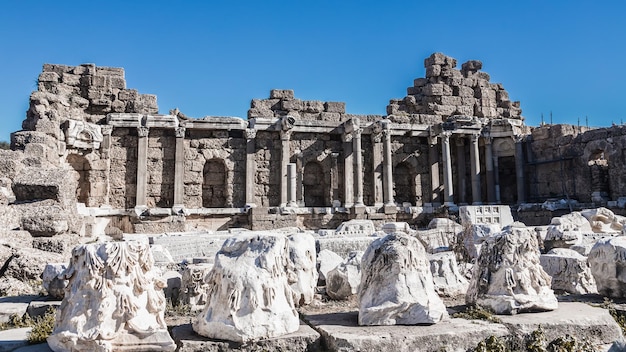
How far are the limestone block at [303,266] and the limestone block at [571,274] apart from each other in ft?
11.7

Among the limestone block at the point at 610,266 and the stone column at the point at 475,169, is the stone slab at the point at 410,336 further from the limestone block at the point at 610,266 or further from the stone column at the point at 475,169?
the stone column at the point at 475,169

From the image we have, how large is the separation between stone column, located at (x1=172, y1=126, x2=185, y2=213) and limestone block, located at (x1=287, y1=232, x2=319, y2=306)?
11.9 meters

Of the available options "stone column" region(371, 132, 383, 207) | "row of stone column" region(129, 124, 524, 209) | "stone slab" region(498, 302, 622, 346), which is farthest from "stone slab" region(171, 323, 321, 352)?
"stone column" region(371, 132, 383, 207)

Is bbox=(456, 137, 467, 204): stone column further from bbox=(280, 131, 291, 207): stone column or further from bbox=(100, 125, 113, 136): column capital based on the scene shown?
bbox=(100, 125, 113, 136): column capital

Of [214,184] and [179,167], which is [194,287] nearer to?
[179,167]

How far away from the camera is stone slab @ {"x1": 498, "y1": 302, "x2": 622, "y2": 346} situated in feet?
14.0

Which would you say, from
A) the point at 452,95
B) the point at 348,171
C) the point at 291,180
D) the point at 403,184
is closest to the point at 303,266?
the point at 291,180

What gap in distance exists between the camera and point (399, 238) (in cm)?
471

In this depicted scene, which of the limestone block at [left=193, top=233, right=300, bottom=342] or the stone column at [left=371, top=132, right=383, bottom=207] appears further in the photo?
the stone column at [left=371, top=132, right=383, bottom=207]

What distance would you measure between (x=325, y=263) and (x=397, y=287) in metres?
3.18

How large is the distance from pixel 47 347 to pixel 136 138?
578 inches

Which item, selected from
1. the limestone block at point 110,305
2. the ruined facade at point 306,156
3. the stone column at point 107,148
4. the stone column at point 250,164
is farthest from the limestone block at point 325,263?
the stone column at point 107,148

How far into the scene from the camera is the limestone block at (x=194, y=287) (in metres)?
5.86

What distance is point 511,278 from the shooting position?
489 cm
